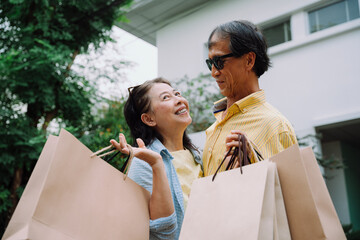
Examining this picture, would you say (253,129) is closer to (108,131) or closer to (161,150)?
(161,150)

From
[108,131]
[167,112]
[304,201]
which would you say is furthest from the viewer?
[108,131]

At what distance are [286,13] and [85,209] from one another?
613cm

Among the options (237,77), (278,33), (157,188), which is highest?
(278,33)

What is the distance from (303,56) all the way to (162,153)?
16.8ft

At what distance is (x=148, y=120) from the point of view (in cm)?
198

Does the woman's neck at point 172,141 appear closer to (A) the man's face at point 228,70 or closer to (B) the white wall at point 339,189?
(A) the man's face at point 228,70

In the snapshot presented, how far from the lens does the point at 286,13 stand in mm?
6398

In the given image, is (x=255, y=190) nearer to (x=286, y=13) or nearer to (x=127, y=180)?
(x=127, y=180)

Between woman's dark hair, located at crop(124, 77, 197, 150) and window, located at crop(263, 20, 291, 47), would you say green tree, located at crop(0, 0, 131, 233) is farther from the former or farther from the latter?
woman's dark hair, located at crop(124, 77, 197, 150)

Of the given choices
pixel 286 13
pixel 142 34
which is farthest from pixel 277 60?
pixel 142 34

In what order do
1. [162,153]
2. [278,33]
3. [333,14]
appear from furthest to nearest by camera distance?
[278,33] < [333,14] < [162,153]

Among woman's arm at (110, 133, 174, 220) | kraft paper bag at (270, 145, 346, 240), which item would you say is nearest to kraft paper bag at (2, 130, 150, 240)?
woman's arm at (110, 133, 174, 220)

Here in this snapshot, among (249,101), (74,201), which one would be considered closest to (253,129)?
(249,101)

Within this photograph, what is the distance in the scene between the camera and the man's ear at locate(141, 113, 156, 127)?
1960mm
